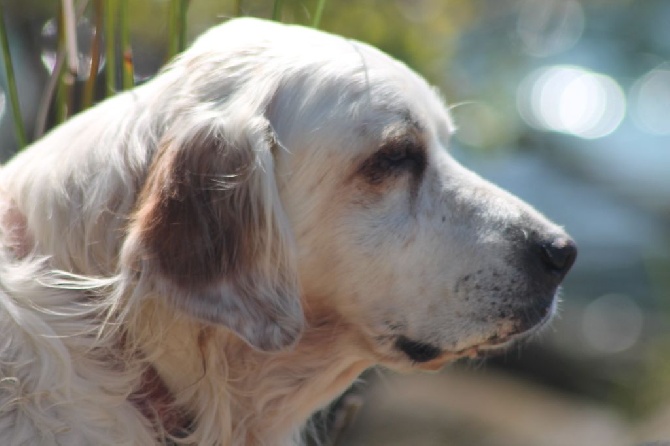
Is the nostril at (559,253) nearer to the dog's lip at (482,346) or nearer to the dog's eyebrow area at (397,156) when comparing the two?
the dog's lip at (482,346)

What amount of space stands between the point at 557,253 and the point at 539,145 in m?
8.90

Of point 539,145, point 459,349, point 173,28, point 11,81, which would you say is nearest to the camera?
point 459,349

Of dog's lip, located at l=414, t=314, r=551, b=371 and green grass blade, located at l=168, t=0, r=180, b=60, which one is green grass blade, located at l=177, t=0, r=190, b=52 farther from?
dog's lip, located at l=414, t=314, r=551, b=371

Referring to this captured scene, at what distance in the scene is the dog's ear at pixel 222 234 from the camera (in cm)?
246

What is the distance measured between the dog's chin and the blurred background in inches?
22.6

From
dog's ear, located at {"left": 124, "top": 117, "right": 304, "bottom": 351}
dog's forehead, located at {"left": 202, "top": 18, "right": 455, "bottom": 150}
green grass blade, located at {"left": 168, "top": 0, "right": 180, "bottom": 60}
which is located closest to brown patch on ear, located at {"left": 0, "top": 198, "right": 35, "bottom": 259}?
dog's ear, located at {"left": 124, "top": 117, "right": 304, "bottom": 351}

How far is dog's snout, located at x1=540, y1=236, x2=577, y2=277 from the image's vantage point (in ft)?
9.04

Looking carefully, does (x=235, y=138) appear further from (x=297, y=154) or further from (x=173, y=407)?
(x=173, y=407)

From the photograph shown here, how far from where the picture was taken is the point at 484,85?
933cm

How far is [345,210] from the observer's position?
107 inches

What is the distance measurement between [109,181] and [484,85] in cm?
708

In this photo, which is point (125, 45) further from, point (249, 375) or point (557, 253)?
point (557, 253)

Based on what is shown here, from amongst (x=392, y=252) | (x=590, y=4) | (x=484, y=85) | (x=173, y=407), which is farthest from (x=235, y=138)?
(x=590, y=4)

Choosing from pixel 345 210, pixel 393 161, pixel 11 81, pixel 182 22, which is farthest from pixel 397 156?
pixel 11 81
